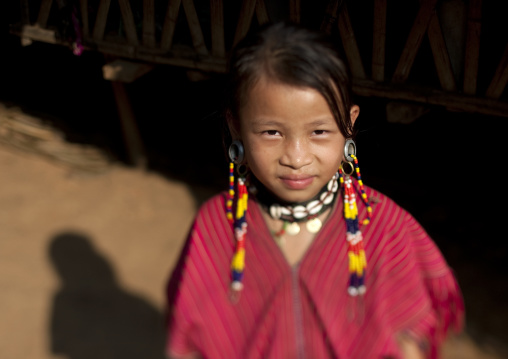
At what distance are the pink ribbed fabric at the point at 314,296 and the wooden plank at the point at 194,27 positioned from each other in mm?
1963

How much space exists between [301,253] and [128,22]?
8.62 feet

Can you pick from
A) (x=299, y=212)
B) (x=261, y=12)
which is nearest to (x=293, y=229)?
(x=299, y=212)

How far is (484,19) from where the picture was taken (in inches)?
116

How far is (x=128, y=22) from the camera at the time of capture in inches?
152

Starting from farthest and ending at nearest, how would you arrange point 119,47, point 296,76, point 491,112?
point 119,47
point 491,112
point 296,76

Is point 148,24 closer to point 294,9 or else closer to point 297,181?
point 294,9

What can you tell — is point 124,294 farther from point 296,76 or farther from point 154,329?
point 296,76

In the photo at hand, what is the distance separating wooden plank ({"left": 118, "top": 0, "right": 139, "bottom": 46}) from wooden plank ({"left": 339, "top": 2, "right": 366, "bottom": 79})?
62.3 inches

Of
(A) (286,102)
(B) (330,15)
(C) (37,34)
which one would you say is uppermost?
(C) (37,34)

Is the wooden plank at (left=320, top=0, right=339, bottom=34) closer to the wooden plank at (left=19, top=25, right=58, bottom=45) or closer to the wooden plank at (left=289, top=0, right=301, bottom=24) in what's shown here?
the wooden plank at (left=289, top=0, right=301, bottom=24)

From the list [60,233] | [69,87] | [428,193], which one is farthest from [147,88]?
[428,193]

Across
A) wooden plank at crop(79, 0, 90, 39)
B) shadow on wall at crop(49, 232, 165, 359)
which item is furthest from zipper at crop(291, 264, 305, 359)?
wooden plank at crop(79, 0, 90, 39)

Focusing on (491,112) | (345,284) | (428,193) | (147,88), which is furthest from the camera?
(147,88)

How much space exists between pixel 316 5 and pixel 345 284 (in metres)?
2.01
